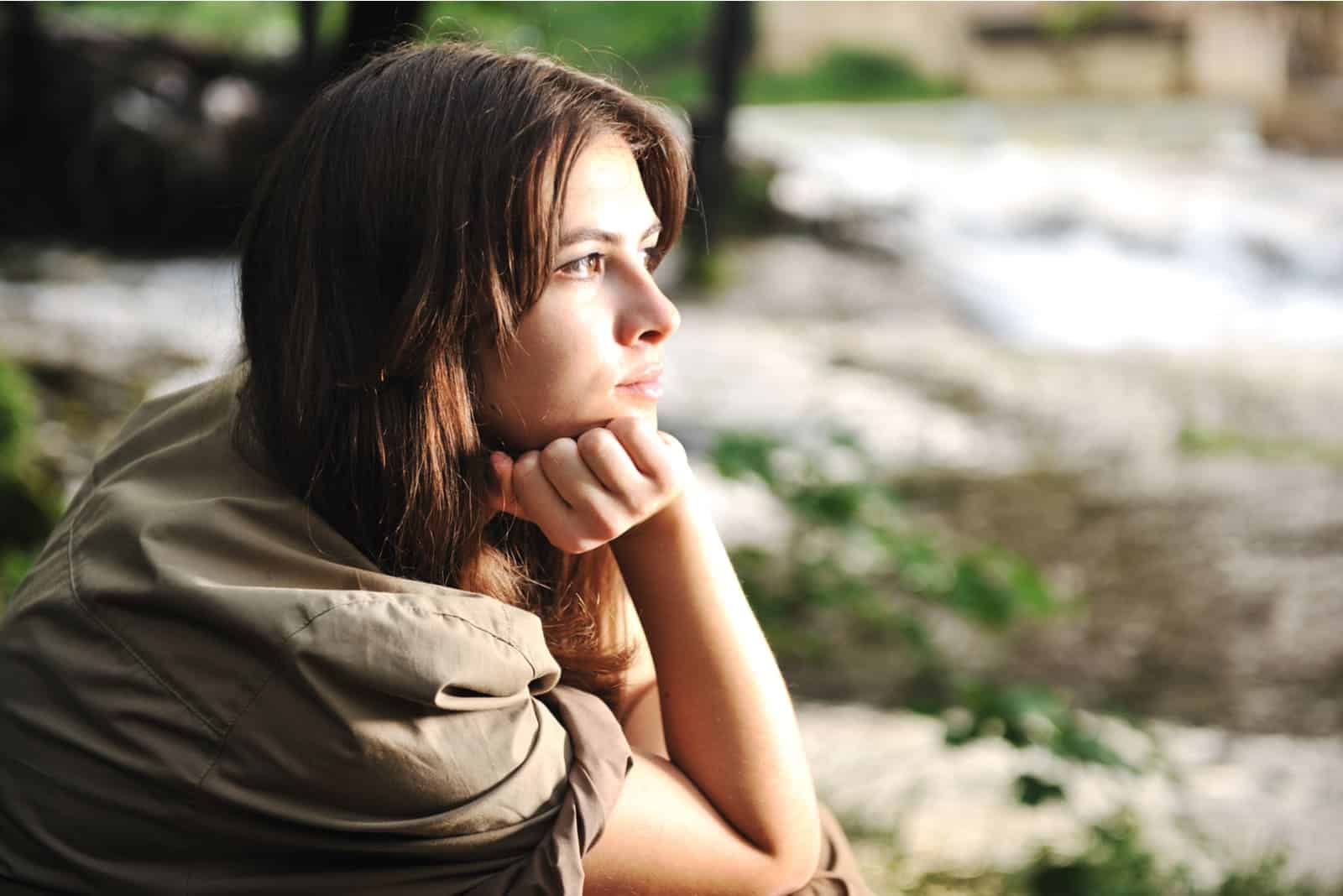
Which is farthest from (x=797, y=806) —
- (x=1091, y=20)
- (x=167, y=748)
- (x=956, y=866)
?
(x=1091, y=20)

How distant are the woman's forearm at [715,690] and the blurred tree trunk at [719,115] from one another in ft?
20.3

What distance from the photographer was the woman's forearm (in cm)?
140

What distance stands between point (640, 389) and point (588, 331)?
84 mm

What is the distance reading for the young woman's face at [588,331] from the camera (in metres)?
1.38

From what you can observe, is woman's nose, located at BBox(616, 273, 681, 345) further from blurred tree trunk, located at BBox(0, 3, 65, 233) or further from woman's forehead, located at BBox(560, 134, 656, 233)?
blurred tree trunk, located at BBox(0, 3, 65, 233)

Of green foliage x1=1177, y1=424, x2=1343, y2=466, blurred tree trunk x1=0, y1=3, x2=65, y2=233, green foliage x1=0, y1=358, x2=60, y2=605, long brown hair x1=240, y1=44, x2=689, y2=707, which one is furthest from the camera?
blurred tree trunk x1=0, y1=3, x2=65, y2=233

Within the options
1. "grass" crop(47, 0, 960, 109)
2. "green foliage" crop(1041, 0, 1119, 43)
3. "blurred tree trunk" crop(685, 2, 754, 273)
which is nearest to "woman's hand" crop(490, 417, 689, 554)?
"blurred tree trunk" crop(685, 2, 754, 273)

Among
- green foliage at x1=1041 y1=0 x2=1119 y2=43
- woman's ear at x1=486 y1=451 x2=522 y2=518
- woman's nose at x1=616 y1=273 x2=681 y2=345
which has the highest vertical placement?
woman's nose at x1=616 y1=273 x2=681 y2=345

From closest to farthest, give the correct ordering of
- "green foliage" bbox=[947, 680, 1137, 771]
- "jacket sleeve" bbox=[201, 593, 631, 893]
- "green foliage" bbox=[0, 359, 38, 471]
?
"jacket sleeve" bbox=[201, 593, 631, 893], "green foliage" bbox=[947, 680, 1137, 771], "green foliage" bbox=[0, 359, 38, 471]

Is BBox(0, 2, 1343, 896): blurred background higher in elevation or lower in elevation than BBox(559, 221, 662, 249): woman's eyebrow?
lower

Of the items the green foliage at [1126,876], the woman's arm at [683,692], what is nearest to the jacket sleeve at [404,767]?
the woman's arm at [683,692]

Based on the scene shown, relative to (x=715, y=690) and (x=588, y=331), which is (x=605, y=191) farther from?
(x=715, y=690)

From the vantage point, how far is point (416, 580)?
4.46 feet

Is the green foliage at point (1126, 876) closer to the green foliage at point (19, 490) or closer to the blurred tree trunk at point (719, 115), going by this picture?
the green foliage at point (19, 490)
